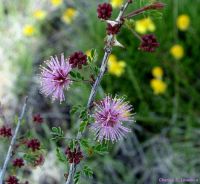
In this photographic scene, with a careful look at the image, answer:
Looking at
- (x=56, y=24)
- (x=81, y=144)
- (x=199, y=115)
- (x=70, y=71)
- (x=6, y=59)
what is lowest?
(x=81, y=144)

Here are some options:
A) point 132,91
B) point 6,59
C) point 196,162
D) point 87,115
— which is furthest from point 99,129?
point 6,59

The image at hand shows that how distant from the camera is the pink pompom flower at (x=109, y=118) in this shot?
1079 millimetres

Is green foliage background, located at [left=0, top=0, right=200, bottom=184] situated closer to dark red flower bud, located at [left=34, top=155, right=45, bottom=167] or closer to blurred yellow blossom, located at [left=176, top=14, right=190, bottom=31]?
blurred yellow blossom, located at [left=176, top=14, right=190, bottom=31]

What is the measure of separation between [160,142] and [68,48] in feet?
3.64

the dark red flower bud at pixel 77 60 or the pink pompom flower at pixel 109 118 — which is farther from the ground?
the dark red flower bud at pixel 77 60

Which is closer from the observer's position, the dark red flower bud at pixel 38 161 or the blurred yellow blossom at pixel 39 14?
the dark red flower bud at pixel 38 161

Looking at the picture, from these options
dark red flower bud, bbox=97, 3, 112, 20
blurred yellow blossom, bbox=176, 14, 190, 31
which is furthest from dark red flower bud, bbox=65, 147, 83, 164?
blurred yellow blossom, bbox=176, 14, 190, 31

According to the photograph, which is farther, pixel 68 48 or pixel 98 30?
pixel 68 48

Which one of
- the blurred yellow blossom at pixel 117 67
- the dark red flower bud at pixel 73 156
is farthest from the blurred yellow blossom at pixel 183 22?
the dark red flower bud at pixel 73 156

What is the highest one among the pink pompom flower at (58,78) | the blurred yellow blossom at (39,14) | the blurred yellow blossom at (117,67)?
the blurred yellow blossom at (39,14)

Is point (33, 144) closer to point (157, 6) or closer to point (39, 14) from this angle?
point (157, 6)

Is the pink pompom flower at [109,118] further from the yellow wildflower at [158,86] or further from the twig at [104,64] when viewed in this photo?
the yellow wildflower at [158,86]

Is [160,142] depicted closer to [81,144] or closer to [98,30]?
[98,30]

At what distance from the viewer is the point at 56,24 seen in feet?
13.0
